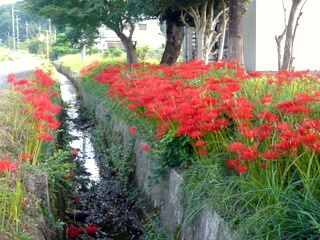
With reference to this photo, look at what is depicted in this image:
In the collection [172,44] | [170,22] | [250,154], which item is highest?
[170,22]

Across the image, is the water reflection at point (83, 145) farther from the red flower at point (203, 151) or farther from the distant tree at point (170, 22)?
the red flower at point (203, 151)

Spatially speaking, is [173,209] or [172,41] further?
[172,41]

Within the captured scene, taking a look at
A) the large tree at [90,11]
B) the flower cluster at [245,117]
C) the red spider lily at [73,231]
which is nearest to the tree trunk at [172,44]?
the large tree at [90,11]

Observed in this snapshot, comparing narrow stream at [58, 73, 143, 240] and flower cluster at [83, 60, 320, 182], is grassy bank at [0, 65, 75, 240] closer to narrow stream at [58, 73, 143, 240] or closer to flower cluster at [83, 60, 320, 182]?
narrow stream at [58, 73, 143, 240]

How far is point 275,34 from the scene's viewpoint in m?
16.7

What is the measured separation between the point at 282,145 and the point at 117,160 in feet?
16.6

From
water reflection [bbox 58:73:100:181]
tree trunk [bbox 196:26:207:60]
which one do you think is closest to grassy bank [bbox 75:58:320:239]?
water reflection [bbox 58:73:100:181]

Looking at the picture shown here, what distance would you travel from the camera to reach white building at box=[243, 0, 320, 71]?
1647 cm

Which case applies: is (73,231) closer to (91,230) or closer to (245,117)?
(91,230)

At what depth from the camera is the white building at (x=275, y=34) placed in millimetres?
16469

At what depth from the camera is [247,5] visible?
57.4ft

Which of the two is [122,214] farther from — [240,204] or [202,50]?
[202,50]

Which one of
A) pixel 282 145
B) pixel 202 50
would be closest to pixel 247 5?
pixel 202 50

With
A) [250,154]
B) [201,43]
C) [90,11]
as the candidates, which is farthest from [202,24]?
[250,154]
